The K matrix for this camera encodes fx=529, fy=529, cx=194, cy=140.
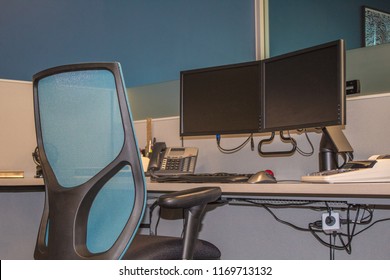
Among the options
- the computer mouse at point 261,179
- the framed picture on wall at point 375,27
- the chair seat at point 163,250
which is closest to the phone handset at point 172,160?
the computer mouse at point 261,179

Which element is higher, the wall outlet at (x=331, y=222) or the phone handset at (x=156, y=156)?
the phone handset at (x=156, y=156)

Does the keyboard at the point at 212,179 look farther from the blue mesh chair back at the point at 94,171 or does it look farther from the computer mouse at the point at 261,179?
the blue mesh chair back at the point at 94,171

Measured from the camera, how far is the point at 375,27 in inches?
215

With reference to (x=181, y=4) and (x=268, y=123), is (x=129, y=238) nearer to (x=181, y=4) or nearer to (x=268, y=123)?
(x=268, y=123)

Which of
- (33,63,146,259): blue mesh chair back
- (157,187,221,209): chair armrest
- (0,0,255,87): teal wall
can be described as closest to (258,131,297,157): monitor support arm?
(157,187,221,209): chair armrest

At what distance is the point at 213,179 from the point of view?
1.95 m

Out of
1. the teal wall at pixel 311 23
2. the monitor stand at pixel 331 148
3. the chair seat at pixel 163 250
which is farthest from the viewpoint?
the teal wall at pixel 311 23

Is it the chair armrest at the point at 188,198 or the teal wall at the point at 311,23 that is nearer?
the chair armrest at the point at 188,198

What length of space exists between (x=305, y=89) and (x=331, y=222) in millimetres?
542

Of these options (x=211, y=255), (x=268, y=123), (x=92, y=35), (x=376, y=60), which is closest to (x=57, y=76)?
(x=211, y=255)

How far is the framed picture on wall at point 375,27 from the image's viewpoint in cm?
536

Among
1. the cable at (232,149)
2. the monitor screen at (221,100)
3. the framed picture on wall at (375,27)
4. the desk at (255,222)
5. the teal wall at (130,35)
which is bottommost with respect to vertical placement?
the desk at (255,222)

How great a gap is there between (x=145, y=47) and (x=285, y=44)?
1272 millimetres

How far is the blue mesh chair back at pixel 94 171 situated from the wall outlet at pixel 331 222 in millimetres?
960
